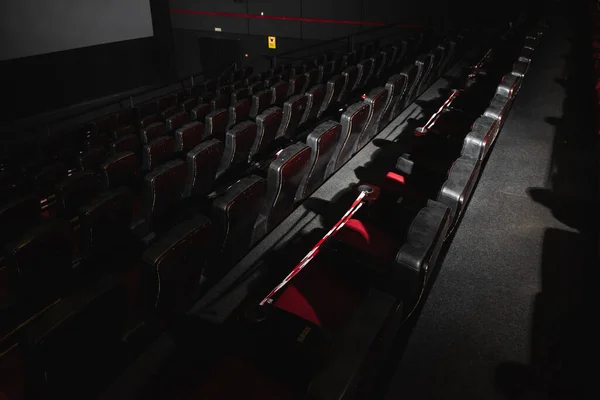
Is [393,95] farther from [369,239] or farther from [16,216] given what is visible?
[16,216]

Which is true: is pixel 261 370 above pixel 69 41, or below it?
below

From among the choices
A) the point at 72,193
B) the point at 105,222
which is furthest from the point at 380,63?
the point at 105,222

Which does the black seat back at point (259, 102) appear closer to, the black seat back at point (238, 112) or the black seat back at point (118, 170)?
the black seat back at point (238, 112)

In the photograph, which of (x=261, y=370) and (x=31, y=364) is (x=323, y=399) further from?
(x=31, y=364)

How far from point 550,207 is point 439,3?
3.90 metres

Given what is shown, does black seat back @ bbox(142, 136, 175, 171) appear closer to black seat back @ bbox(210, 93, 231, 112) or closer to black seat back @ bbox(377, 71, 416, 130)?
black seat back @ bbox(210, 93, 231, 112)

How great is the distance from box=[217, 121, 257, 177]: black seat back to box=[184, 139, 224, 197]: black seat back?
0.44 ft

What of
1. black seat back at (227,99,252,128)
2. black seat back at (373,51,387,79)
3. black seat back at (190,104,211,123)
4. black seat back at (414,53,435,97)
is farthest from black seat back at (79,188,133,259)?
black seat back at (373,51,387,79)

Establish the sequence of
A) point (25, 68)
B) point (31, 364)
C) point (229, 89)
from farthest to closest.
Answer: point (25, 68)
point (229, 89)
point (31, 364)

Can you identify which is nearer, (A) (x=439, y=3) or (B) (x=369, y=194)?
(B) (x=369, y=194)

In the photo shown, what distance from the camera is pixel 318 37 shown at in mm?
5289

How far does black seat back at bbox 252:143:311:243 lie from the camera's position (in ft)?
3.97

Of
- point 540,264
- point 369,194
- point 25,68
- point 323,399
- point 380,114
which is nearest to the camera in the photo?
point 323,399

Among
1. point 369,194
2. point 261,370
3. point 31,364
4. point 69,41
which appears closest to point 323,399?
point 261,370
